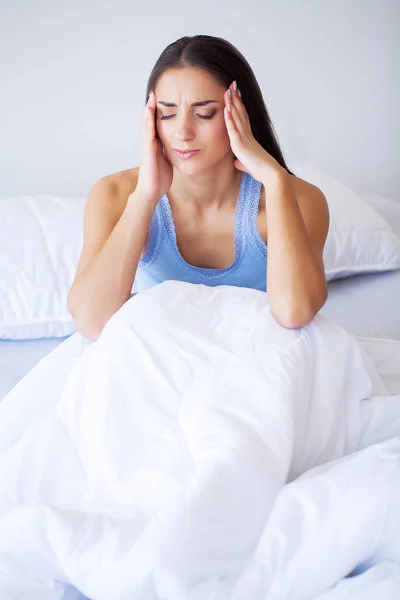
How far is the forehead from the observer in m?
1.38

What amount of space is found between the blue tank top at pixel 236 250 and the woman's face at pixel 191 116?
17 centimetres

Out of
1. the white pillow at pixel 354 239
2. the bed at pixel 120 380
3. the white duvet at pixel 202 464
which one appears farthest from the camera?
the white pillow at pixel 354 239

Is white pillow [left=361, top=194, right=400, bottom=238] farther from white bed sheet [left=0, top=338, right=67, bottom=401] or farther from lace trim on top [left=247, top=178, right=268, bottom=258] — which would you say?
white bed sheet [left=0, top=338, right=67, bottom=401]

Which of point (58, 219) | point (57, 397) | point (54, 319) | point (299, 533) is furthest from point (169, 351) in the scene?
point (58, 219)

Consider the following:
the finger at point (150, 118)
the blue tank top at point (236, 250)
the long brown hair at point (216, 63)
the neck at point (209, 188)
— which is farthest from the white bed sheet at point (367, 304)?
the finger at point (150, 118)

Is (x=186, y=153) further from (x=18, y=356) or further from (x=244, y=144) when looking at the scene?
(x=18, y=356)

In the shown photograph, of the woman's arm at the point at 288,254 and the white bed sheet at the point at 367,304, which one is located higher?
the woman's arm at the point at 288,254

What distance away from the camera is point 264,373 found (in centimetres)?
107

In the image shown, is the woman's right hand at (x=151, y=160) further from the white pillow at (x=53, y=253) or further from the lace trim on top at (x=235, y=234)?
the white pillow at (x=53, y=253)

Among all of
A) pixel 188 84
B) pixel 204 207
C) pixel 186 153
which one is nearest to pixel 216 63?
pixel 188 84

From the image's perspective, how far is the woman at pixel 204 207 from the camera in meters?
1.38

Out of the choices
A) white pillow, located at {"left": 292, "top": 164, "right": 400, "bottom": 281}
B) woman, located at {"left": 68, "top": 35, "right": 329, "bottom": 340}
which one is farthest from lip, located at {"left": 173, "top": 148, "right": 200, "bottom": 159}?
white pillow, located at {"left": 292, "top": 164, "right": 400, "bottom": 281}

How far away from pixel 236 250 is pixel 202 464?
74 cm

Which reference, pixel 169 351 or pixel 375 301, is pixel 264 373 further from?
pixel 375 301
